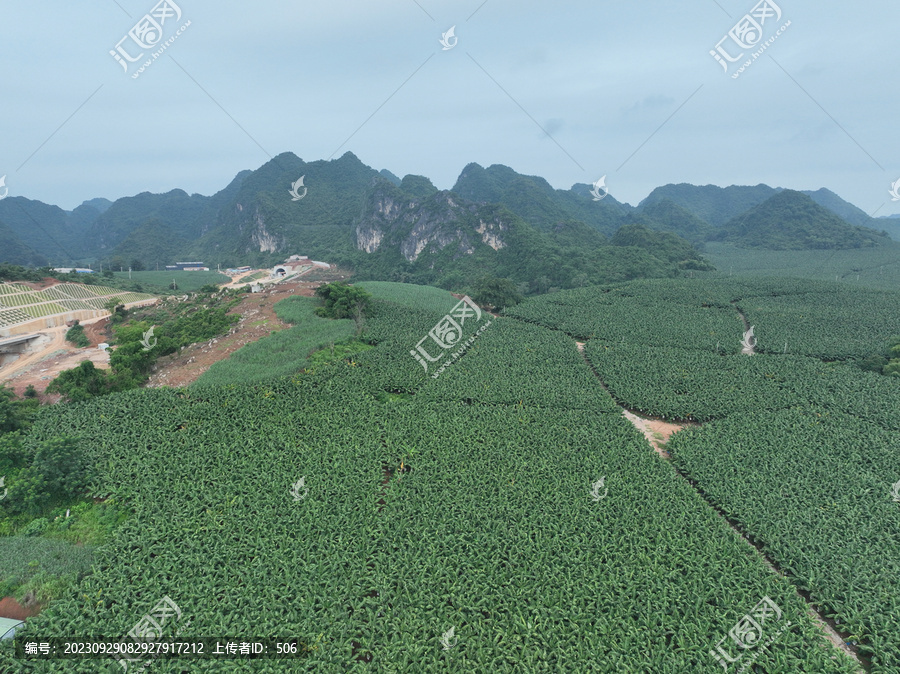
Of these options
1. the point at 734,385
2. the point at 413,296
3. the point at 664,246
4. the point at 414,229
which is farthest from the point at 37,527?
the point at 664,246

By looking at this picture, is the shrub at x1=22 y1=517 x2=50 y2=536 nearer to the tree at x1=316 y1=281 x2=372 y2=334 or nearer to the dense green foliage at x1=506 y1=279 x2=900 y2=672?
the tree at x1=316 y1=281 x2=372 y2=334

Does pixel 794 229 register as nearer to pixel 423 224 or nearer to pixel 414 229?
pixel 423 224

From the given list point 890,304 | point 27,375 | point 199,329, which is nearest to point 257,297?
point 199,329

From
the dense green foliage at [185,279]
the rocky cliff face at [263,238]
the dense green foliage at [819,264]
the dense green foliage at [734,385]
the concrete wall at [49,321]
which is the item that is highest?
the rocky cliff face at [263,238]

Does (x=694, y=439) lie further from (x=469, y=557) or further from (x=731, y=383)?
(x=469, y=557)

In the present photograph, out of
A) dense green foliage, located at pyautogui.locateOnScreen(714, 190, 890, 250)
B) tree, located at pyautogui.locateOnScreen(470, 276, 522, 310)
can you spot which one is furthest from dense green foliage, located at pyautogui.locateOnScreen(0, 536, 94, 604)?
dense green foliage, located at pyautogui.locateOnScreen(714, 190, 890, 250)

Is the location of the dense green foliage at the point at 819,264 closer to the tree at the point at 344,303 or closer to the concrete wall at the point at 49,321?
A: the tree at the point at 344,303
